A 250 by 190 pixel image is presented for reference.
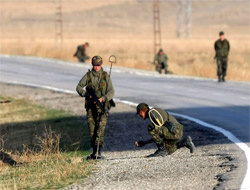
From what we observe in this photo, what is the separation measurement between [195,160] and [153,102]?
10.7 metres

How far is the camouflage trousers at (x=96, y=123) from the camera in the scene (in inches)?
459

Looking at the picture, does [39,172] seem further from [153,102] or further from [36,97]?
[36,97]

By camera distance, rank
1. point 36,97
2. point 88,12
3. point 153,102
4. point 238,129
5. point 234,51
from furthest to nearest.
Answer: point 88,12
point 234,51
point 36,97
point 153,102
point 238,129

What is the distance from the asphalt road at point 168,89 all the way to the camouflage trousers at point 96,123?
2.79 m

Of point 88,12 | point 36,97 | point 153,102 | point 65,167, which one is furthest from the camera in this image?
point 88,12

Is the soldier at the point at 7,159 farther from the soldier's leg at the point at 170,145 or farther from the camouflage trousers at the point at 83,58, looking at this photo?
the camouflage trousers at the point at 83,58

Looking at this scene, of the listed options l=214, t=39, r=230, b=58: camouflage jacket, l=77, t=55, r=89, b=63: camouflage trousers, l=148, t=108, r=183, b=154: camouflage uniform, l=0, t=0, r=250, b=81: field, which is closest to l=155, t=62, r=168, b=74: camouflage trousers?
l=77, t=55, r=89, b=63: camouflage trousers

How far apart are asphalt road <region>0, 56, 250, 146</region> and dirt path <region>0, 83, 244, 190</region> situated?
1.06 meters

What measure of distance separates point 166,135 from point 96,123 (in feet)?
5.55

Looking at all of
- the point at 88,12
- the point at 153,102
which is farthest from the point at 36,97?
the point at 88,12

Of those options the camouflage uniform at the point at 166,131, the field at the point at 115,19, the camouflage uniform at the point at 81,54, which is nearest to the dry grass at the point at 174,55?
the camouflage uniform at the point at 81,54

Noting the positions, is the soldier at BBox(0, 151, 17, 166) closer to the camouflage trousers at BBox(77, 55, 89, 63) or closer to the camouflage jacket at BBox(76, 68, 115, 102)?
the camouflage jacket at BBox(76, 68, 115, 102)

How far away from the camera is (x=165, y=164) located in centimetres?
1059

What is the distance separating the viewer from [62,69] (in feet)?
117
